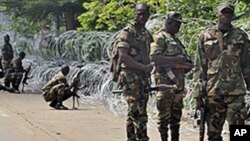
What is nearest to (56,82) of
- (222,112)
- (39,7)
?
(39,7)

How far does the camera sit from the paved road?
443 inches

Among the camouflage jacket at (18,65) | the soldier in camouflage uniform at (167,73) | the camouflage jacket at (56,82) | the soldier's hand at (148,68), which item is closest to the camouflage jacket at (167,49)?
the soldier in camouflage uniform at (167,73)

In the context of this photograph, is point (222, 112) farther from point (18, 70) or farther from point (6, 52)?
point (6, 52)

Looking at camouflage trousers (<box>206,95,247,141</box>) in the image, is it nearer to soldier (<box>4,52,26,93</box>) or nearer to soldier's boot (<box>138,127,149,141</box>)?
soldier's boot (<box>138,127,149,141</box>)

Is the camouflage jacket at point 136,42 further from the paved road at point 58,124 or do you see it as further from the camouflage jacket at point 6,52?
the camouflage jacket at point 6,52

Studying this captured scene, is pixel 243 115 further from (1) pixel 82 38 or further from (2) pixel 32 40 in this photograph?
(2) pixel 32 40

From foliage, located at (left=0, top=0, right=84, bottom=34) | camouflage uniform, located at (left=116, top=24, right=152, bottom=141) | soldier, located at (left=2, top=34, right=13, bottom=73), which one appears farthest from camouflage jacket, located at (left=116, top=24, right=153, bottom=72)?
foliage, located at (left=0, top=0, right=84, bottom=34)

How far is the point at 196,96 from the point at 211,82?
24cm

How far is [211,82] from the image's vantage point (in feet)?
24.8

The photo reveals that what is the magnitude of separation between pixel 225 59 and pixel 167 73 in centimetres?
136

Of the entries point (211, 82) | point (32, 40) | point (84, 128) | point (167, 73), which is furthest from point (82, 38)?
point (211, 82)

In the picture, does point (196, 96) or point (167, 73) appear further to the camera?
point (167, 73)

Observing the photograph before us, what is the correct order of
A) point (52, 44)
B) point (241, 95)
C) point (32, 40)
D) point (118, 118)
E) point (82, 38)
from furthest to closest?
point (32, 40) < point (52, 44) < point (82, 38) < point (118, 118) < point (241, 95)

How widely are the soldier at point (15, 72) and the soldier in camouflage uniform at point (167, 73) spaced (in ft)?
38.9
